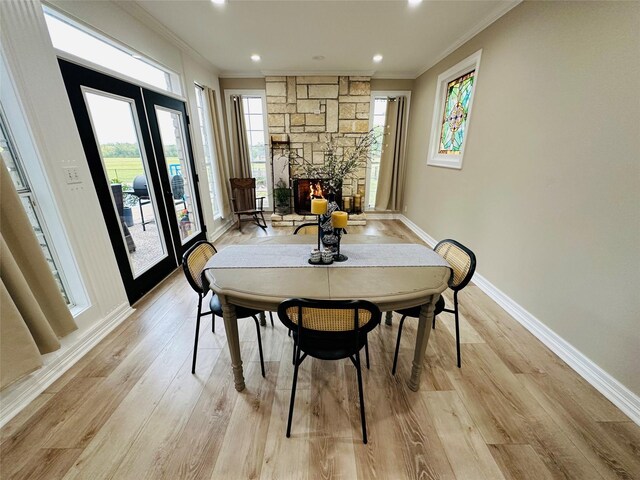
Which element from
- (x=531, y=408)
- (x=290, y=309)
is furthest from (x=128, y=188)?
(x=531, y=408)

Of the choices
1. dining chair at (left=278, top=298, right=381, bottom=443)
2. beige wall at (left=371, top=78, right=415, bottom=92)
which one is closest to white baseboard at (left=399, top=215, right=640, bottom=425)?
dining chair at (left=278, top=298, right=381, bottom=443)

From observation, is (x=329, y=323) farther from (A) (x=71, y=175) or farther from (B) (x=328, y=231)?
(A) (x=71, y=175)

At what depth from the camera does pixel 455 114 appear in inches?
129

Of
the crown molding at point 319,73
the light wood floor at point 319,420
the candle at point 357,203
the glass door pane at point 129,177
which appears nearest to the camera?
the light wood floor at point 319,420

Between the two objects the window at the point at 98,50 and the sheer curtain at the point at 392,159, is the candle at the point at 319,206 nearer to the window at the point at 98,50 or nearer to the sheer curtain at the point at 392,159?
the window at the point at 98,50

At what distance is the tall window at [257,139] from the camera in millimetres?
4672

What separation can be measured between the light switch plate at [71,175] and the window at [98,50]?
786mm

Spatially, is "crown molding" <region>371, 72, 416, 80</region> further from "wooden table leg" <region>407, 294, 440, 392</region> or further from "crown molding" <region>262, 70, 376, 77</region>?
"wooden table leg" <region>407, 294, 440, 392</region>

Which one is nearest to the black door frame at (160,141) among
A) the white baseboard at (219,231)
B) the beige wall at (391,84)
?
the white baseboard at (219,231)

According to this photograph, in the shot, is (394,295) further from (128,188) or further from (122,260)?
(128,188)

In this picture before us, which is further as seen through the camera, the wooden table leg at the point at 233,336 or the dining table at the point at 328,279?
the wooden table leg at the point at 233,336

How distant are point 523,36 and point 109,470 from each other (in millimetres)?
3935

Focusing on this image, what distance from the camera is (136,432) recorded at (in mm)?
1291

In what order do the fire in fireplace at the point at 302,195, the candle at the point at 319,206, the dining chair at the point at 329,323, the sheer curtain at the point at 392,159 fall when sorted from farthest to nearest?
the fire in fireplace at the point at 302,195
the sheer curtain at the point at 392,159
the candle at the point at 319,206
the dining chair at the point at 329,323
